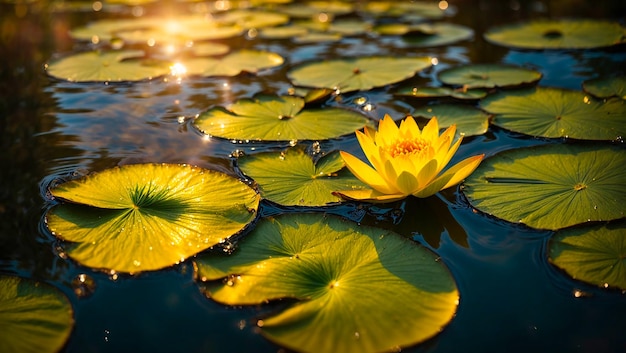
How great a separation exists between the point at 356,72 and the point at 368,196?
1.77m

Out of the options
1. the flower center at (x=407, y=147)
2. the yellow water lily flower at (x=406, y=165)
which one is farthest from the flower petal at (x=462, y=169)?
the flower center at (x=407, y=147)

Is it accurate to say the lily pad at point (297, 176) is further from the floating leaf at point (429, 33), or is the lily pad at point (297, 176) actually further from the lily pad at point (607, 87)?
the floating leaf at point (429, 33)

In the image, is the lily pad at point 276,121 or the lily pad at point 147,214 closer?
the lily pad at point 147,214

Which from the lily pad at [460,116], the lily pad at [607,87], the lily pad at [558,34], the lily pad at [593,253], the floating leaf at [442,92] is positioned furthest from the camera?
the lily pad at [558,34]

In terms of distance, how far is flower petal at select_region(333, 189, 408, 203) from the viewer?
1.95 meters

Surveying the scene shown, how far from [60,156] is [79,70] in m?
1.50

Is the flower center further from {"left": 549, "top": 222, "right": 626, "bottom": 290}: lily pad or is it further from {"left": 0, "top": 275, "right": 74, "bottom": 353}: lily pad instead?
{"left": 0, "top": 275, "right": 74, "bottom": 353}: lily pad

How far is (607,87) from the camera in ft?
10.1

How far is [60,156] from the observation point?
2547 mm

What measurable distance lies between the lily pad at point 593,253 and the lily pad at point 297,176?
80cm

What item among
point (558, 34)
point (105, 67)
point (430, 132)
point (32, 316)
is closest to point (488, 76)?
point (558, 34)

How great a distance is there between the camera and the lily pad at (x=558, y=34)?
13.5ft

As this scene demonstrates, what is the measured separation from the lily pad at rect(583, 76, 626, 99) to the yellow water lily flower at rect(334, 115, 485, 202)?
5.06 ft

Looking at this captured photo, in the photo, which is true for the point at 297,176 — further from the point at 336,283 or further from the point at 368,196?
the point at 336,283
